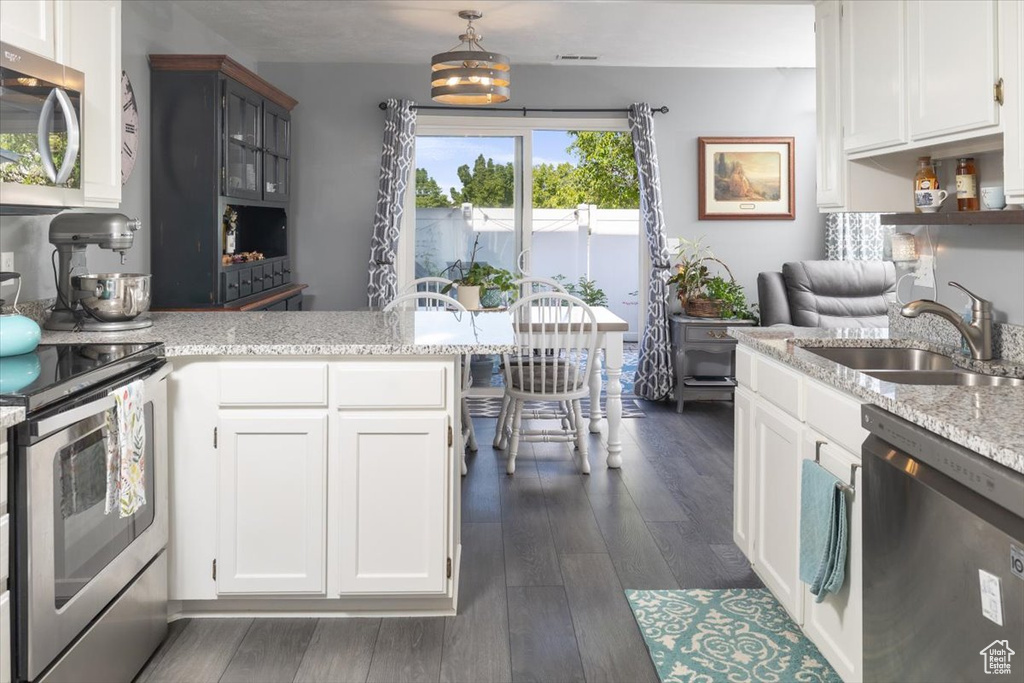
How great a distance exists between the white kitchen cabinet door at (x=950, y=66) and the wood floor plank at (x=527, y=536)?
191 cm

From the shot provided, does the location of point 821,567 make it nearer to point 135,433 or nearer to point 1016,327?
point 1016,327

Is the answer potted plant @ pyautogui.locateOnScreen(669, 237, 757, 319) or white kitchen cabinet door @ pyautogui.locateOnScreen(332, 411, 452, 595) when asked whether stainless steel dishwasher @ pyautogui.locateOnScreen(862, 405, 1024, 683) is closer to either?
white kitchen cabinet door @ pyautogui.locateOnScreen(332, 411, 452, 595)

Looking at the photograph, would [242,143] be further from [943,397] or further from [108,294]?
[943,397]

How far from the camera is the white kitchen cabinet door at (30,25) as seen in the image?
242 centimetres

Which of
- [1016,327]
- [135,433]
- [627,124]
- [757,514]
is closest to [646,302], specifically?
[627,124]

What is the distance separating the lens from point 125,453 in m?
2.30

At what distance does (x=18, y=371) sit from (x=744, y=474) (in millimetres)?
2281

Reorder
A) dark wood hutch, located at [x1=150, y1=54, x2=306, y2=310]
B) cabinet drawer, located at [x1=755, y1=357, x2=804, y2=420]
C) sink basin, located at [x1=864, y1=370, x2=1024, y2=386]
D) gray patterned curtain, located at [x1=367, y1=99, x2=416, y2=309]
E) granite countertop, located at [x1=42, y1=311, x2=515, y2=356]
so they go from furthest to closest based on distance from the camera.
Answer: gray patterned curtain, located at [x1=367, y1=99, x2=416, y2=309] → dark wood hutch, located at [x1=150, y1=54, x2=306, y2=310] → granite countertop, located at [x1=42, y1=311, x2=515, y2=356] → cabinet drawer, located at [x1=755, y1=357, x2=804, y2=420] → sink basin, located at [x1=864, y1=370, x2=1024, y2=386]

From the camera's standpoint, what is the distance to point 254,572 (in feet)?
9.21

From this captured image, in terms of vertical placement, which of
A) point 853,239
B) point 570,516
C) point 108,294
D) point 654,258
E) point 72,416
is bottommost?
point 570,516

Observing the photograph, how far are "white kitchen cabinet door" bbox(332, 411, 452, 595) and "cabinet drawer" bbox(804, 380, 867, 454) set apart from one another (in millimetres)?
1079

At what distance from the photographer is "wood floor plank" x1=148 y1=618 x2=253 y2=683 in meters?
2.50

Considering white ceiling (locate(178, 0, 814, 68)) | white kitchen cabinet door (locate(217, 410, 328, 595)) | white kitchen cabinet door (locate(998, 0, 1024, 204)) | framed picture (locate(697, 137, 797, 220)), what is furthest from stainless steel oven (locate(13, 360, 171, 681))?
framed picture (locate(697, 137, 797, 220))

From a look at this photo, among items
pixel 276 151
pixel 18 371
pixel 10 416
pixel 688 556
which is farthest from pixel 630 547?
pixel 276 151
